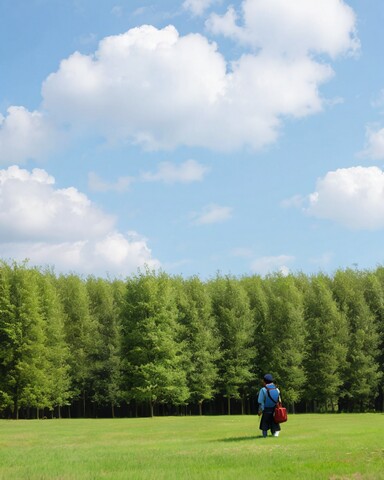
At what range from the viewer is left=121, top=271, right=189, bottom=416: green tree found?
214 feet

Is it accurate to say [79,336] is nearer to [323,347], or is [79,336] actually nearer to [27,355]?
[27,355]

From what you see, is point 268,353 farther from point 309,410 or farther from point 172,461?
point 172,461

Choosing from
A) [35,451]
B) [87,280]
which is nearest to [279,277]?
[87,280]

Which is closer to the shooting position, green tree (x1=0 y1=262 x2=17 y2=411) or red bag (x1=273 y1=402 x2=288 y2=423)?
red bag (x1=273 y1=402 x2=288 y2=423)

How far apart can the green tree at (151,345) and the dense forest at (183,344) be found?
0.13m

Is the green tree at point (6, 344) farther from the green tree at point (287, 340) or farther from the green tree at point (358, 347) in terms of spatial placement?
the green tree at point (358, 347)

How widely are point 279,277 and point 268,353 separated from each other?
1676cm

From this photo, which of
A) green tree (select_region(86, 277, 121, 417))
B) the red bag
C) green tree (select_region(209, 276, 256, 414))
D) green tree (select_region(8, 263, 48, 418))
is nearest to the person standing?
the red bag

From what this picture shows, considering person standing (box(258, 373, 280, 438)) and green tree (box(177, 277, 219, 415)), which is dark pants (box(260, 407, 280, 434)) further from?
green tree (box(177, 277, 219, 415))

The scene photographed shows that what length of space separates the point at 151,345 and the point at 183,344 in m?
5.85

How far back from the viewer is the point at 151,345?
218ft

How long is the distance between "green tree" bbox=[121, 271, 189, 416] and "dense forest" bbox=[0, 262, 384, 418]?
0.42 feet

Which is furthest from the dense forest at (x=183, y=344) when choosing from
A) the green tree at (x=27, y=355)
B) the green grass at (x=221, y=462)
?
the green grass at (x=221, y=462)

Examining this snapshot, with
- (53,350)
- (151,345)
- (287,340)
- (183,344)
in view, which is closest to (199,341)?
(183,344)
